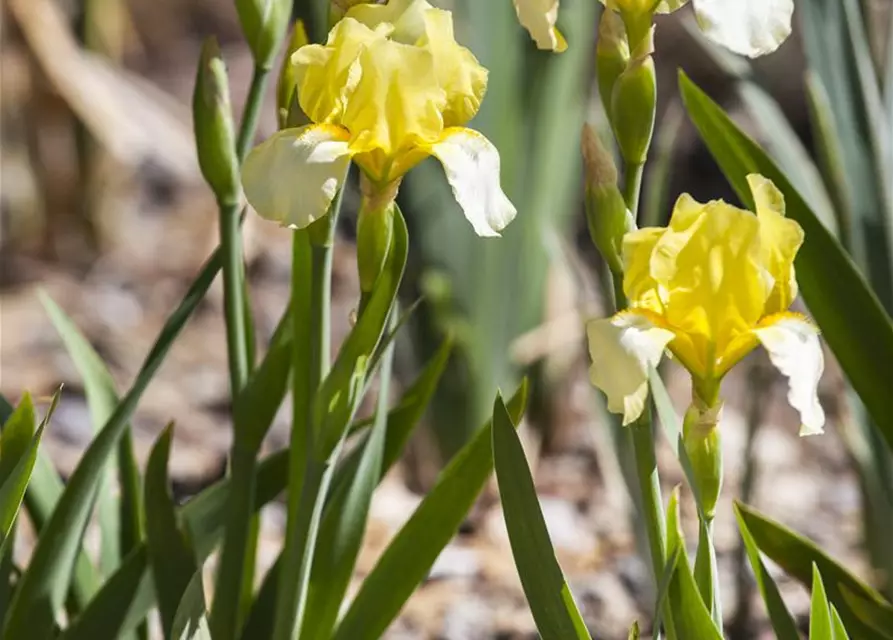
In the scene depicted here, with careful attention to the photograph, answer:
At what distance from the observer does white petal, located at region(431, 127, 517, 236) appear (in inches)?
20.6

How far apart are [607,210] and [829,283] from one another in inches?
10.0

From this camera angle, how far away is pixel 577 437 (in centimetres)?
175

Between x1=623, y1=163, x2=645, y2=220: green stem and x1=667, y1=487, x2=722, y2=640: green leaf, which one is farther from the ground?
x1=623, y1=163, x2=645, y2=220: green stem

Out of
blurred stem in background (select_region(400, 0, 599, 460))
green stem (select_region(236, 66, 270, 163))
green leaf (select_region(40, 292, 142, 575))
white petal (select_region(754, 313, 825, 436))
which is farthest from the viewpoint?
blurred stem in background (select_region(400, 0, 599, 460))

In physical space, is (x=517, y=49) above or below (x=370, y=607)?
above

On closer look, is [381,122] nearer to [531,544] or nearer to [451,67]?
[451,67]

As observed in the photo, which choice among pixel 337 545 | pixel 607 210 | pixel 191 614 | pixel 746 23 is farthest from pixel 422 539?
pixel 746 23

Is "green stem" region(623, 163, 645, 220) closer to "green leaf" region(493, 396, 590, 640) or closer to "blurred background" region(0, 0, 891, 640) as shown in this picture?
"green leaf" region(493, 396, 590, 640)

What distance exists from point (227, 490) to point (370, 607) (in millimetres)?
145

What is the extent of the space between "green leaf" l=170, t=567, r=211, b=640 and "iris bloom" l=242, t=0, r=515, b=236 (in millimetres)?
230

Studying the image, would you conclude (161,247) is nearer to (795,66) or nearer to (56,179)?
(56,179)

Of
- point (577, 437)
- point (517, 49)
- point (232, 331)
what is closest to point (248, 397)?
point (232, 331)

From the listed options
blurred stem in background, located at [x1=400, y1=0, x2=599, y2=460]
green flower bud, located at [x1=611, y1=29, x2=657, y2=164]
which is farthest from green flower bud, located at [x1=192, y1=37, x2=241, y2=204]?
blurred stem in background, located at [x1=400, y1=0, x2=599, y2=460]

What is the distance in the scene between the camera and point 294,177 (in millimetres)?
518
